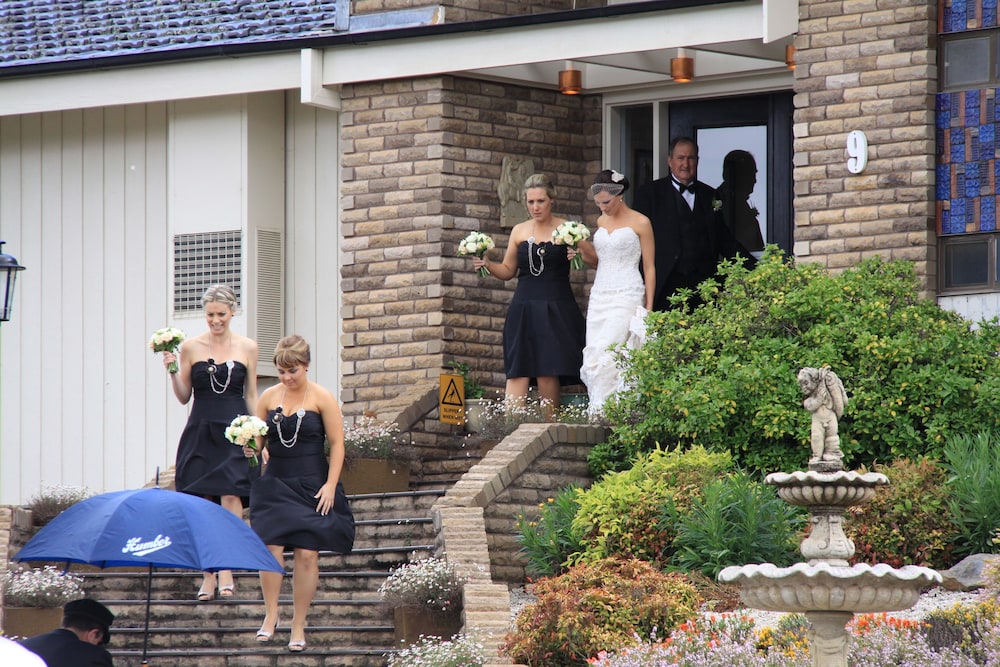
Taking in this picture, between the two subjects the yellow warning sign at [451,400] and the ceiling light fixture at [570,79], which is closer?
the yellow warning sign at [451,400]

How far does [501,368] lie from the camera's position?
1614cm

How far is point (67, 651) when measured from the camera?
8.38 meters

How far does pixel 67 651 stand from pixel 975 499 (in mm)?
5698

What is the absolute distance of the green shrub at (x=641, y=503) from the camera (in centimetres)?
1180

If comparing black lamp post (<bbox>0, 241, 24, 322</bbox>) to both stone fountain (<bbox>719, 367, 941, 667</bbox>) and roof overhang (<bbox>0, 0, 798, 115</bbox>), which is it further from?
stone fountain (<bbox>719, 367, 941, 667</bbox>)

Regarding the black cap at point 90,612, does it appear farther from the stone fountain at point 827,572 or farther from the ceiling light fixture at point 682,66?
the ceiling light fixture at point 682,66

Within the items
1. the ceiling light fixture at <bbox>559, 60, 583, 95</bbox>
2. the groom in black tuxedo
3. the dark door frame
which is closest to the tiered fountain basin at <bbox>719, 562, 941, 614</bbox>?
the groom in black tuxedo

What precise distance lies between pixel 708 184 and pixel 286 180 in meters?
3.86

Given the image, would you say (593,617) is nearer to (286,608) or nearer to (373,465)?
(286,608)

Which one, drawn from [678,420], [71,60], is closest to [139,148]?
[71,60]

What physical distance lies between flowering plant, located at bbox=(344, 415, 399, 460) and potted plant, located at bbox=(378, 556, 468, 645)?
2988 mm

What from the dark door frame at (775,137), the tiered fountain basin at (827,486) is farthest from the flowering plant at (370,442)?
the tiered fountain basin at (827,486)

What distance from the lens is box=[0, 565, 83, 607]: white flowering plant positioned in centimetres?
1164

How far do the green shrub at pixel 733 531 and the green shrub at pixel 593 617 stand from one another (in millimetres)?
1073
